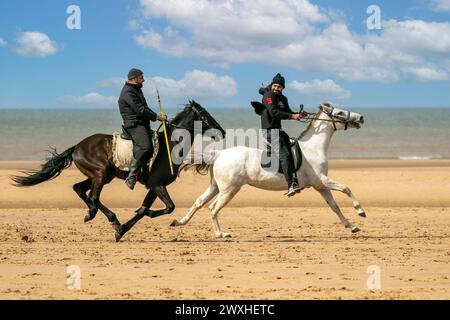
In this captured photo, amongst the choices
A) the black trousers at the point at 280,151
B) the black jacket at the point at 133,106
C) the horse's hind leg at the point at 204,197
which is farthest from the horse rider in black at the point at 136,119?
the black trousers at the point at 280,151

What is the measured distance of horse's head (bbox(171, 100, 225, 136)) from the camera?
13.6 m

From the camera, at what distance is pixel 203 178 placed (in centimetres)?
2253

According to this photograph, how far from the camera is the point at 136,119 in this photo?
1322 cm

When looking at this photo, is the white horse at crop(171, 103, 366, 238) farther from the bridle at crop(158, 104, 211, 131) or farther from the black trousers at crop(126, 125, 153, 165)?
the black trousers at crop(126, 125, 153, 165)

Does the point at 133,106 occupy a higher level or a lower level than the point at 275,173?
higher

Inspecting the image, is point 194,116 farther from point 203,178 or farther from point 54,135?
point 54,135

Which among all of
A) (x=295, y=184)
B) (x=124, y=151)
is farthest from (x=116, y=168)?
(x=295, y=184)

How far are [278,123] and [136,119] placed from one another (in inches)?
87.2

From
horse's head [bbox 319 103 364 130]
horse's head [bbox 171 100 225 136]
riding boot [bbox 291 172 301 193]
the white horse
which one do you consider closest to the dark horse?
horse's head [bbox 171 100 225 136]

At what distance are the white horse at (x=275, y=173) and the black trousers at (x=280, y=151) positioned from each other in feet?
0.46

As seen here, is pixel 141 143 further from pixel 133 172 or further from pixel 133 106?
pixel 133 106

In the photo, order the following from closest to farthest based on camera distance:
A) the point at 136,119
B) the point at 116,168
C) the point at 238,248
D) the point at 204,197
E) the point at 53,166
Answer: the point at 238,248 < the point at 136,119 < the point at 116,168 < the point at 204,197 < the point at 53,166

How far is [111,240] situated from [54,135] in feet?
151
